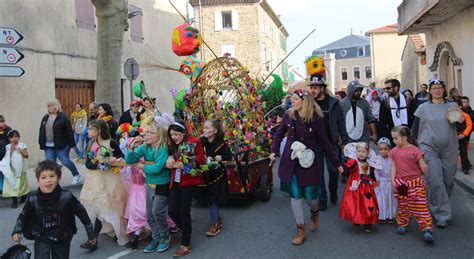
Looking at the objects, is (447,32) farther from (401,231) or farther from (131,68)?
(401,231)

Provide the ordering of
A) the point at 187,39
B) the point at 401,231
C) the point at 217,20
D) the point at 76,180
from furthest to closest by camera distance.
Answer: the point at 217,20 < the point at 76,180 < the point at 187,39 < the point at 401,231

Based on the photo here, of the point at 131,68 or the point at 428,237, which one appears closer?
the point at 428,237

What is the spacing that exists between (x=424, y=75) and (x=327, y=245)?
2215cm

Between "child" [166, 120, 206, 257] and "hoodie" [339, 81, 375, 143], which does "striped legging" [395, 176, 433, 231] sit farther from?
"child" [166, 120, 206, 257]

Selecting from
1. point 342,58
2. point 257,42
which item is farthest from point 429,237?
point 342,58

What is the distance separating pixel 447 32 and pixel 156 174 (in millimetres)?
14224

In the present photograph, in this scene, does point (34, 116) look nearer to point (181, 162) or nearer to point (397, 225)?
point (181, 162)

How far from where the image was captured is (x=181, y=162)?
514cm

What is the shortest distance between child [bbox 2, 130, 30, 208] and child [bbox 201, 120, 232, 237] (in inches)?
146

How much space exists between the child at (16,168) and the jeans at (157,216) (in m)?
3.62

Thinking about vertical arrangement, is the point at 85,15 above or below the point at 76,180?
above

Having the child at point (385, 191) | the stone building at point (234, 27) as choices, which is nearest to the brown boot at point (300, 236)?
the child at point (385, 191)

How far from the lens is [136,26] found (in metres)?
18.5

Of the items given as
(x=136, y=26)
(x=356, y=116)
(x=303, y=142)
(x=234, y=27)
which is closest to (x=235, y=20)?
(x=234, y=27)
